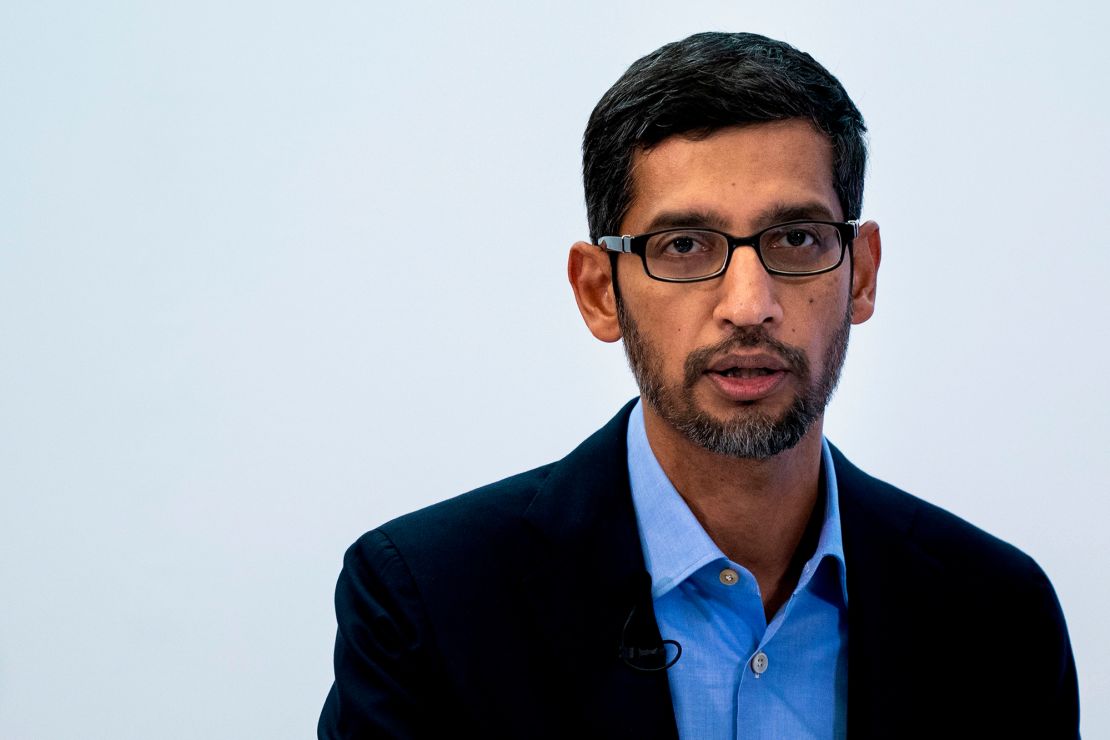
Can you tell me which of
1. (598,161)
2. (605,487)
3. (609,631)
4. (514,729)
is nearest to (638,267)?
(598,161)

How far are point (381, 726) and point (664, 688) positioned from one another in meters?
0.48

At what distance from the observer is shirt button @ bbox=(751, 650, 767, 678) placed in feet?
8.07

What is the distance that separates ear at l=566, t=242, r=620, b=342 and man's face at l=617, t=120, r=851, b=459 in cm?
20

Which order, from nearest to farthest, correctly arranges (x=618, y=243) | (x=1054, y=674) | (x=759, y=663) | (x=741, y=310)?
1. (x=741, y=310)
2. (x=759, y=663)
3. (x=618, y=243)
4. (x=1054, y=674)

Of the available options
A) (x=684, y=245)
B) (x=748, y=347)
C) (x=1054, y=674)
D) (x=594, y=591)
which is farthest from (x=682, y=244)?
(x=1054, y=674)

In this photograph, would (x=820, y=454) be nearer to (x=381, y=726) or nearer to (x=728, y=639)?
(x=728, y=639)

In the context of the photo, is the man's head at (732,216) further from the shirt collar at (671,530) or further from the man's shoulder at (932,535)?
the man's shoulder at (932,535)

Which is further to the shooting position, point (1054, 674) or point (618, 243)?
point (1054, 674)

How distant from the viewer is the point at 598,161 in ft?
8.77

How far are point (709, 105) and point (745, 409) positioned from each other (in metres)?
0.53

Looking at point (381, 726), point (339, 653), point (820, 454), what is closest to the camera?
point (381, 726)

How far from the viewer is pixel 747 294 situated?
2.36 metres

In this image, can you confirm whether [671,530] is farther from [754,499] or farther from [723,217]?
[723,217]

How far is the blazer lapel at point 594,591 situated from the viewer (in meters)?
2.41
